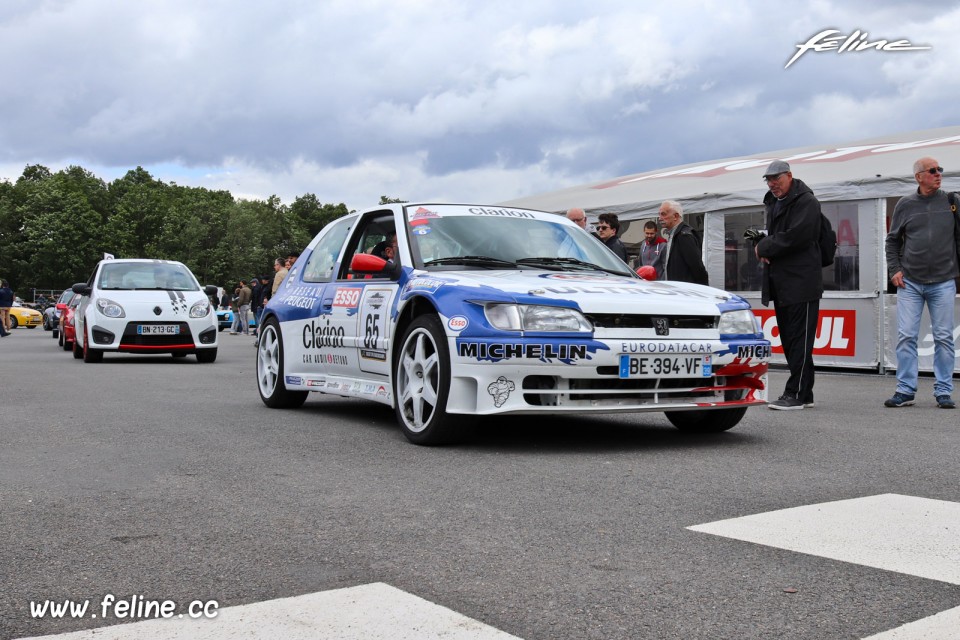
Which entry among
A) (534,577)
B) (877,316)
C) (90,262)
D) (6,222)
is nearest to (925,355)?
(877,316)

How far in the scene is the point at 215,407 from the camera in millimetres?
8484

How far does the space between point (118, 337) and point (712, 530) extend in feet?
41.9

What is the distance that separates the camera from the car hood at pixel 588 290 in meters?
5.70

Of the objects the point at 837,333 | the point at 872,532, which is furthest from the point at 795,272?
the point at 837,333

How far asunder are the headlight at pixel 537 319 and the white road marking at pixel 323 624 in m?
2.82

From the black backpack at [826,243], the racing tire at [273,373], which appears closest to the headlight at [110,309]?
the racing tire at [273,373]

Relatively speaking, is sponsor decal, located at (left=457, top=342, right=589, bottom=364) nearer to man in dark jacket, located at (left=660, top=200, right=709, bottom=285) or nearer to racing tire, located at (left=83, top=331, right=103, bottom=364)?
man in dark jacket, located at (left=660, top=200, right=709, bottom=285)

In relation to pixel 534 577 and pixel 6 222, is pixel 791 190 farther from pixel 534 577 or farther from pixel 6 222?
pixel 6 222

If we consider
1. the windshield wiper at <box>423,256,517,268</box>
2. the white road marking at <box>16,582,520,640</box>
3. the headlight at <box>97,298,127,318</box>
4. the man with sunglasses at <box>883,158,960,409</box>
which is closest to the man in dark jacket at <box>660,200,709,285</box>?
the man with sunglasses at <box>883,158,960,409</box>

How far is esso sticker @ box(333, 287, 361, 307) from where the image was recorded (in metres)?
7.18

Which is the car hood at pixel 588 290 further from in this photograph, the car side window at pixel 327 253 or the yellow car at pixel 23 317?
the yellow car at pixel 23 317

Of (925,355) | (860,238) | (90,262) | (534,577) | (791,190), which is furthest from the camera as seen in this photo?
(90,262)

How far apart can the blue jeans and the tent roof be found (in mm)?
4143

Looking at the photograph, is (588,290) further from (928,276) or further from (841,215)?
(841,215)
